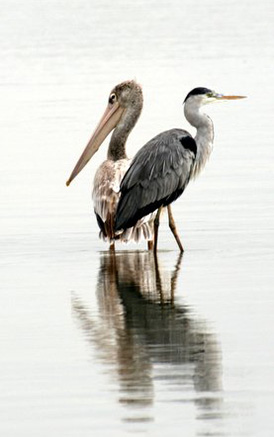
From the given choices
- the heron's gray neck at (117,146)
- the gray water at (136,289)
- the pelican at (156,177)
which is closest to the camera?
the gray water at (136,289)

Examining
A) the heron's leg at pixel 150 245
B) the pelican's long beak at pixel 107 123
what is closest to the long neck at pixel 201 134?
the heron's leg at pixel 150 245

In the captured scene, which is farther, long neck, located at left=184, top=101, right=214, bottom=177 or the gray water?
long neck, located at left=184, top=101, right=214, bottom=177

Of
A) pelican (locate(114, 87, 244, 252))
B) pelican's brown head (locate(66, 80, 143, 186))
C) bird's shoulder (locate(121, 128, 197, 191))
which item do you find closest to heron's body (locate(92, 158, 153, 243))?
pelican (locate(114, 87, 244, 252))

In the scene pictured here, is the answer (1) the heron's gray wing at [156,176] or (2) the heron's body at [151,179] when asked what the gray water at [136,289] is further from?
(1) the heron's gray wing at [156,176]

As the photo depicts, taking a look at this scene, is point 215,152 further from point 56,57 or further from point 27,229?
point 56,57

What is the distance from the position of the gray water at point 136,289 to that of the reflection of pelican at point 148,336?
0.01m

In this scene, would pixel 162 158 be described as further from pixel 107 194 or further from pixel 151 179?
pixel 107 194

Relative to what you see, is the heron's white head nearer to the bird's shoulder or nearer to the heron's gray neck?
the bird's shoulder

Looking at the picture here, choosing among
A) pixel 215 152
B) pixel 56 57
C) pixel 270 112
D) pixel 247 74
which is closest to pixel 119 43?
pixel 56 57

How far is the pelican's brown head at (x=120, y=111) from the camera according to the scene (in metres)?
15.0

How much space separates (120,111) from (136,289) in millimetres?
4553

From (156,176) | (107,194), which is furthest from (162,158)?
(107,194)

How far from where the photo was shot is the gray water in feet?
24.8

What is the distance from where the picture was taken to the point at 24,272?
11547 mm
